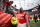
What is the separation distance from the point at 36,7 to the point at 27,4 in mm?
428

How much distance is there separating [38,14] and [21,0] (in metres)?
0.96

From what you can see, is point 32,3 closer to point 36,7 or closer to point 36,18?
point 36,7

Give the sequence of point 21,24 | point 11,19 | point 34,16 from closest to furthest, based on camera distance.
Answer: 1. point 11,19
2. point 21,24
3. point 34,16

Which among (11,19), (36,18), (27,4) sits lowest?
(36,18)

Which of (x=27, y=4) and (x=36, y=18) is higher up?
(x=27, y=4)

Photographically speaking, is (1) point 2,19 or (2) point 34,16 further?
(2) point 34,16

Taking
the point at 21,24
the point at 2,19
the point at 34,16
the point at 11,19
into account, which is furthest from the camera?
the point at 34,16

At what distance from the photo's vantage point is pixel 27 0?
283 cm

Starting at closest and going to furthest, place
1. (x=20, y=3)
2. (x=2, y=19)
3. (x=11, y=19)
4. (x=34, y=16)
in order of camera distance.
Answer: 1. (x=2, y=19)
2. (x=11, y=19)
3. (x=20, y=3)
4. (x=34, y=16)

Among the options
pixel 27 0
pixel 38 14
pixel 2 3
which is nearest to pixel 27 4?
pixel 27 0

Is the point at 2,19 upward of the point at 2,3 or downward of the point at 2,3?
downward

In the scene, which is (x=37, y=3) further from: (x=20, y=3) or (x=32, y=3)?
(x=20, y=3)

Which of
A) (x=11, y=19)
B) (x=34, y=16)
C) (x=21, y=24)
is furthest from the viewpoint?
(x=34, y=16)

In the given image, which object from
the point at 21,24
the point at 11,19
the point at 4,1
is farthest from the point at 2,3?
the point at 21,24
